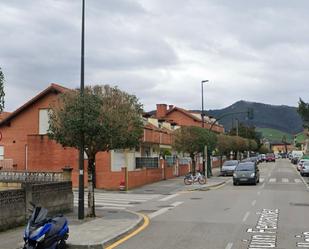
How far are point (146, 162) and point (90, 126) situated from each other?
97.8 ft

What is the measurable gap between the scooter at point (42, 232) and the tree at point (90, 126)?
24.0 feet

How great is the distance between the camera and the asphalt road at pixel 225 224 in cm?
1373

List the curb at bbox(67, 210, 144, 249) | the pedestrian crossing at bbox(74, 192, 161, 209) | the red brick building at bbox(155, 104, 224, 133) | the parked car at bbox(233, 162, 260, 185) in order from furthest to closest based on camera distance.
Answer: the red brick building at bbox(155, 104, 224, 133) → the parked car at bbox(233, 162, 260, 185) → the pedestrian crossing at bbox(74, 192, 161, 209) → the curb at bbox(67, 210, 144, 249)

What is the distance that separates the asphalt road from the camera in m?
13.7

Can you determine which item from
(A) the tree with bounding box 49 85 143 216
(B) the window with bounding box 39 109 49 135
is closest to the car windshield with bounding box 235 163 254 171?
(B) the window with bounding box 39 109 49 135

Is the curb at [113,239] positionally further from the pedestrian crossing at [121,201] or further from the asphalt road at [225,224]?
the pedestrian crossing at [121,201]

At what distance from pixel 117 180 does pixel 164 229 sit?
65.4 ft

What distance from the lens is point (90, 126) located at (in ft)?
60.3

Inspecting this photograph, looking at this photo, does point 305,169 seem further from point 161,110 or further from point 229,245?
point 229,245

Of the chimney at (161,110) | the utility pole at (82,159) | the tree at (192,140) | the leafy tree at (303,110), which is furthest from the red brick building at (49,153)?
the chimney at (161,110)

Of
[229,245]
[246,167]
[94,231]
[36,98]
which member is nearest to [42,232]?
[229,245]

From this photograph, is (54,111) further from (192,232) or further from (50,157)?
(50,157)

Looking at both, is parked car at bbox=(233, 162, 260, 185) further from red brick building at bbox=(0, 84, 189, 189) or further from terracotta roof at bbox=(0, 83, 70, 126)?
terracotta roof at bbox=(0, 83, 70, 126)

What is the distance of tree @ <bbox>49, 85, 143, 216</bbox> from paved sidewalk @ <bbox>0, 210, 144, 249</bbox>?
45.9 inches
